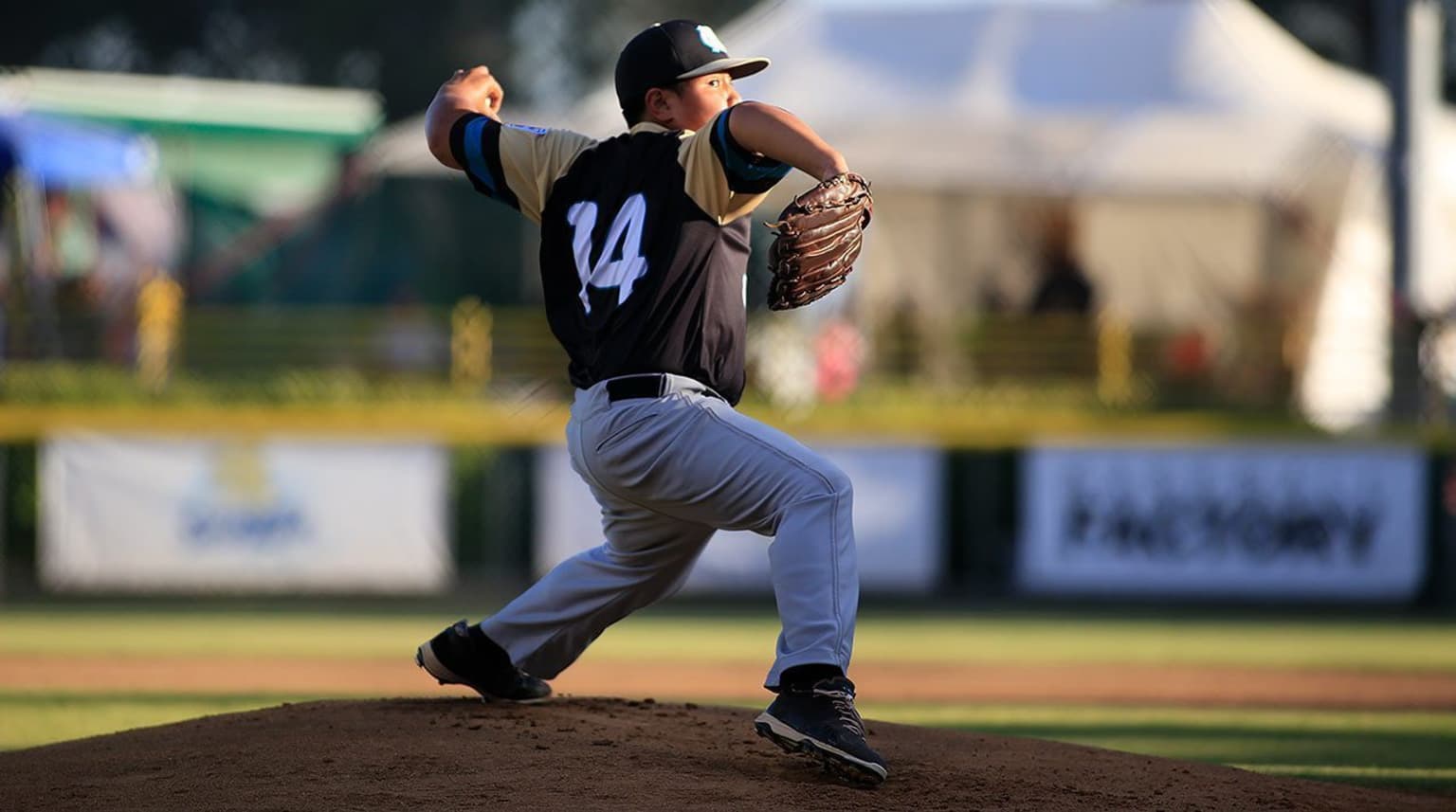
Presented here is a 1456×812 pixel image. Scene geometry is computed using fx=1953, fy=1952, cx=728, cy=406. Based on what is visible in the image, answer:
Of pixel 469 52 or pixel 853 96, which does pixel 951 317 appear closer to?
pixel 853 96

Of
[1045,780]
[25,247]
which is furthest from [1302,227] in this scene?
[1045,780]

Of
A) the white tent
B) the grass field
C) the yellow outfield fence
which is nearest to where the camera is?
the grass field

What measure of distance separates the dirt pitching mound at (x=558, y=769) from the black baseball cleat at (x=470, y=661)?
0.27 ft

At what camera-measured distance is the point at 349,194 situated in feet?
72.3

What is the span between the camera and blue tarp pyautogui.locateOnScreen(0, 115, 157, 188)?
2048cm

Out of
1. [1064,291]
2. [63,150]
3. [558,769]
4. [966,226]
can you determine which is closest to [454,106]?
[558,769]

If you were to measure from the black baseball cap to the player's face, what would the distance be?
37 mm

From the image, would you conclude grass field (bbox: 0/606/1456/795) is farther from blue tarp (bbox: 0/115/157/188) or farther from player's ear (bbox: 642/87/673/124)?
blue tarp (bbox: 0/115/157/188)

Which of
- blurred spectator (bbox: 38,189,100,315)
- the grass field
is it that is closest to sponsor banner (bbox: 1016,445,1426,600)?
the grass field

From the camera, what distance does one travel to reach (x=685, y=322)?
16.6ft

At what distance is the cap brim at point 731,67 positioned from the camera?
5.07 m

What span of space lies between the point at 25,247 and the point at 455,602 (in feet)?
32.6

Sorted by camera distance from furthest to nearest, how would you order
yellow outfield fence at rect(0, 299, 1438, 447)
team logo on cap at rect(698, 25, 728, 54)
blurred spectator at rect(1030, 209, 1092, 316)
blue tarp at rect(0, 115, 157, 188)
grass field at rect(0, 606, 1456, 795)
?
blue tarp at rect(0, 115, 157, 188) → blurred spectator at rect(1030, 209, 1092, 316) → yellow outfield fence at rect(0, 299, 1438, 447) → grass field at rect(0, 606, 1456, 795) → team logo on cap at rect(698, 25, 728, 54)

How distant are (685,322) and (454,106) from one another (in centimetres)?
99
